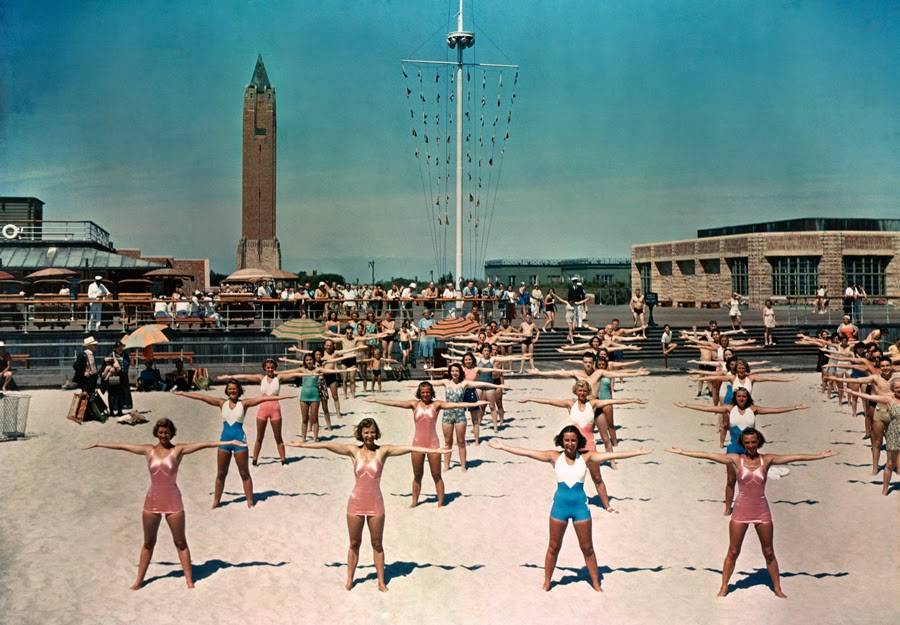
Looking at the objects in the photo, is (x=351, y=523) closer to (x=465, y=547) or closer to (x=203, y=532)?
(x=465, y=547)

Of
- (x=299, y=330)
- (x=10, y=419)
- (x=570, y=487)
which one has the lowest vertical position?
(x=10, y=419)

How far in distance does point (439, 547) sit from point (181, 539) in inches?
98.8

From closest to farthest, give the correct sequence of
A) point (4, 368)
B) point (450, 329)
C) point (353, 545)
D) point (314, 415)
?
point (353, 545), point (314, 415), point (4, 368), point (450, 329)

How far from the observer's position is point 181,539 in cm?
762

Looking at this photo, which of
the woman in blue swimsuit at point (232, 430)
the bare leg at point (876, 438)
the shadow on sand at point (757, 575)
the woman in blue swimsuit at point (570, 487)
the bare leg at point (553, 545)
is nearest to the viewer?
the woman in blue swimsuit at point (570, 487)

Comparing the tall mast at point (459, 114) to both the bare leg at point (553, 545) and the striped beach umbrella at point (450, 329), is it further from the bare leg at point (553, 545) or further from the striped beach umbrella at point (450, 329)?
the bare leg at point (553, 545)

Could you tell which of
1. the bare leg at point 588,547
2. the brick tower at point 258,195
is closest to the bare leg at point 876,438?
the bare leg at point 588,547

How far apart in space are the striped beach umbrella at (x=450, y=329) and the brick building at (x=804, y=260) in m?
24.9

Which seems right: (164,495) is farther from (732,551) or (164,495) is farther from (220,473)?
(732,551)

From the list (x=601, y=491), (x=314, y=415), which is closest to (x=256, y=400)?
(x=314, y=415)

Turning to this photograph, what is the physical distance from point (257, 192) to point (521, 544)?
6310 centimetres

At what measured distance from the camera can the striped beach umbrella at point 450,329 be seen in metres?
23.8

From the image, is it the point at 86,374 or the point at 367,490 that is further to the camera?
the point at 86,374

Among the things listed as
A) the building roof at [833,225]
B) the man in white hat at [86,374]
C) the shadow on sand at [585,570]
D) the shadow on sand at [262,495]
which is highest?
the building roof at [833,225]
